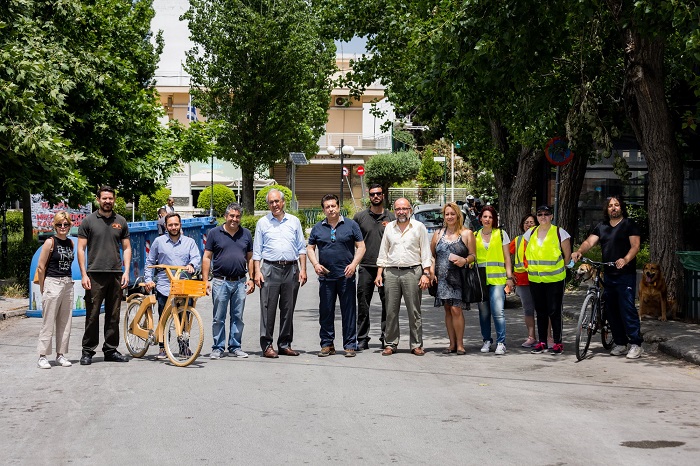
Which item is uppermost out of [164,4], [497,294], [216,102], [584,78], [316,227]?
[164,4]

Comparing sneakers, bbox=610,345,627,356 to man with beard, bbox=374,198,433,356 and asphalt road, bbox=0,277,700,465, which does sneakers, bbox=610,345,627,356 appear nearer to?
asphalt road, bbox=0,277,700,465

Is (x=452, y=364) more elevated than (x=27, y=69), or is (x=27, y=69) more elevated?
(x=27, y=69)

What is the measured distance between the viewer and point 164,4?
69.0m

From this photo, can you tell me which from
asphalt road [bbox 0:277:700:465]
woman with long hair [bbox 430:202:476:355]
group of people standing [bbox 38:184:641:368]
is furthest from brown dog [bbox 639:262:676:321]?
woman with long hair [bbox 430:202:476:355]

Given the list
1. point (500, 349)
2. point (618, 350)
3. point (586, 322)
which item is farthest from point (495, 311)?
point (618, 350)

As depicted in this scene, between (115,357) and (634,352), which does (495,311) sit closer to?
(634,352)

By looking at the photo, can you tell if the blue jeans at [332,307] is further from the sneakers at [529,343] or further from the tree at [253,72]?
the tree at [253,72]

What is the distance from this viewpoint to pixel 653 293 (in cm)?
1477

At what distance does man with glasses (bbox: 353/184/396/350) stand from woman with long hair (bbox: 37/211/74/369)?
339 cm

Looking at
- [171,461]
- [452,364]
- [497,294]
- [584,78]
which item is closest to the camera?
[171,461]

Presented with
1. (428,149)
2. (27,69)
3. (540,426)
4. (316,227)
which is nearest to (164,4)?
(428,149)

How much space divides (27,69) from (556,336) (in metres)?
11.1

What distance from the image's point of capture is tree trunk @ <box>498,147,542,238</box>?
23.9 meters

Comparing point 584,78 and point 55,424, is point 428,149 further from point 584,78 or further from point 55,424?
point 55,424
